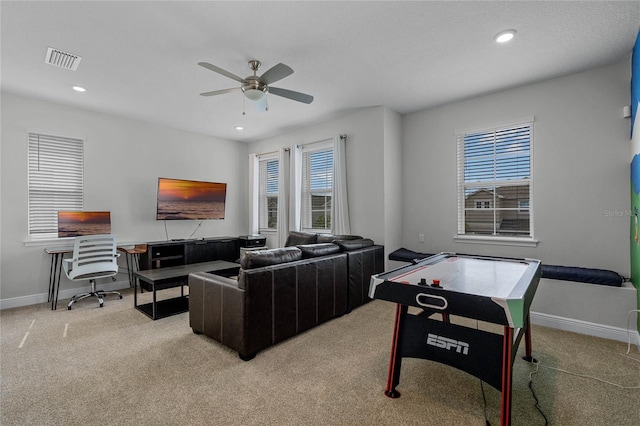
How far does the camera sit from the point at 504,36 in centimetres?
255

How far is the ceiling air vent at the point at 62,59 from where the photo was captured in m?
2.78

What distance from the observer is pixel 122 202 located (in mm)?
4754

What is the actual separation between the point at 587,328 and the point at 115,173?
255 inches

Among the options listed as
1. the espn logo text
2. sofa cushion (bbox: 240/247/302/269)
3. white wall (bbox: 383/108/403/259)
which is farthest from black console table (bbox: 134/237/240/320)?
the espn logo text

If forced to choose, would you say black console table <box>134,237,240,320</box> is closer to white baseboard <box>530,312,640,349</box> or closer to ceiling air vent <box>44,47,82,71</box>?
ceiling air vent <box>44,47,82,71</box>

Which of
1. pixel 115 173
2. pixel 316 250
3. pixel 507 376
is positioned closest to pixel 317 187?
pixel 316 250

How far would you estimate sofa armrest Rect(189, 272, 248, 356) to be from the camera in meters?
2.40

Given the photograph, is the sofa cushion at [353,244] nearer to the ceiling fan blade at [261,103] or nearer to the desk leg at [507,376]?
the ceiling fan blade at [261,103]

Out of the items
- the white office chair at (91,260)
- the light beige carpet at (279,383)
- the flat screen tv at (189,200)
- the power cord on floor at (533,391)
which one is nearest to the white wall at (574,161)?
the light beige carpet at (279,383)

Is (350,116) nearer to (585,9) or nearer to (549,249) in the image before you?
(585,9)

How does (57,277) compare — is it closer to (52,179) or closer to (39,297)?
(39,297)

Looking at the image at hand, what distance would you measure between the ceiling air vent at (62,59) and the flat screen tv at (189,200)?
195 centimetres

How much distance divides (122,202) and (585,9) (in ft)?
19.6

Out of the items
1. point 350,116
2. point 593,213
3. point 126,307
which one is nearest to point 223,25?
point 350,116
